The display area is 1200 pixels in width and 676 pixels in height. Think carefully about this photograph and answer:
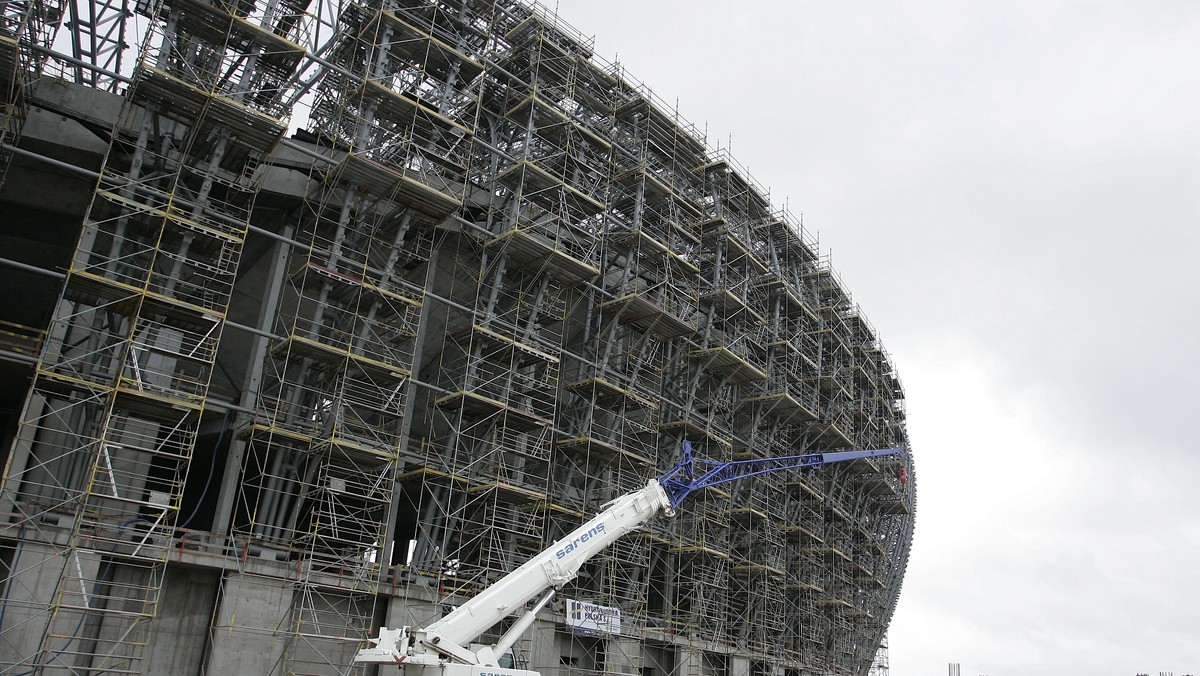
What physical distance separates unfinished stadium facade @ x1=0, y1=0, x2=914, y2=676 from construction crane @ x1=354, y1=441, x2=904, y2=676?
5000mm

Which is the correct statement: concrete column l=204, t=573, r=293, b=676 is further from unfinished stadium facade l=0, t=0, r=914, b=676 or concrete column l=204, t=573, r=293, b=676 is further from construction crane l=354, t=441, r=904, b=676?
construction crane l=354, t=441, r=904, b=676

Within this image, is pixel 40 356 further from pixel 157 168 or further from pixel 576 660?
pixel 576 660

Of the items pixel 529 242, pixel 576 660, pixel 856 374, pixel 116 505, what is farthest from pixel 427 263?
pixel 856 374

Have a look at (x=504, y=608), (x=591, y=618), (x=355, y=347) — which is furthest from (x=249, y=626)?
(x=591, y=618)

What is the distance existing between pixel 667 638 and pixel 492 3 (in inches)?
1002

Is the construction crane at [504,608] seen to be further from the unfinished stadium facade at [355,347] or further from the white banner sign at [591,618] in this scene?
the white banner sign at [591,618]

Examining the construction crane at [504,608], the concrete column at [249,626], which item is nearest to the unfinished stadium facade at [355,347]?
the concrete column at [249,626]

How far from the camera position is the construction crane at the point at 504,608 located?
1955 centimetres

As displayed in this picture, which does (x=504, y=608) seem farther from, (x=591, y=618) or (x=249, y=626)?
(x=591, y=618)

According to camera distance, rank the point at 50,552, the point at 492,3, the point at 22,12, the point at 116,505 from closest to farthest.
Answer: the point at 50,552, the point at 22,12, the point at 116,505, the point at 492,3

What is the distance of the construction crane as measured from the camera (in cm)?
1955

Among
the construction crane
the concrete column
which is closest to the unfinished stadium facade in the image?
the concrete column

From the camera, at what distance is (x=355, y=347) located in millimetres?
28312

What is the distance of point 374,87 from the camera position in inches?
1167
